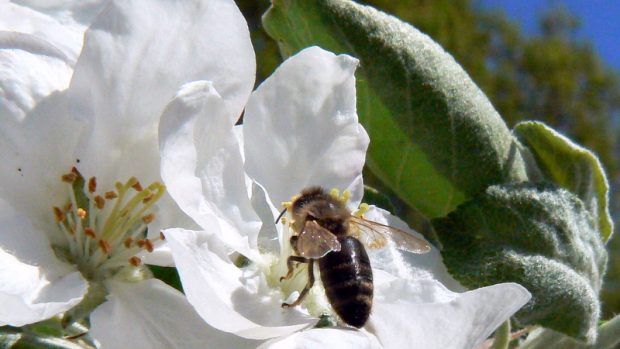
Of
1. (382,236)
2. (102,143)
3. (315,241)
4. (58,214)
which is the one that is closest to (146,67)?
(102,143)

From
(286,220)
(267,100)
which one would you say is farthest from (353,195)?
(267,100)

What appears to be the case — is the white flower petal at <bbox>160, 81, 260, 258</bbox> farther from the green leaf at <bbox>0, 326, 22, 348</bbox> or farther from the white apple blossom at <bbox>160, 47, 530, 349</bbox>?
the green leaf at <bbox>0, 326, 22, 348</bbox>

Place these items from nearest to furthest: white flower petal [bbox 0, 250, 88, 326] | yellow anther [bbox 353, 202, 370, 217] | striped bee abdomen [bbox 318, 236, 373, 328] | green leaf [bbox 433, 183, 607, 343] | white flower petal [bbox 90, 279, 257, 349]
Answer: white flower petal [bbox 0, 250, 88, 326] < white flower petal [bbox 90, 279, 257, 349] < striped bee abdomen [bbox 318, 236, 373, 328] < green leaf [bbox 433, 183, 607, 343] < yellow anther [bbox 353, 202, 370, 217]

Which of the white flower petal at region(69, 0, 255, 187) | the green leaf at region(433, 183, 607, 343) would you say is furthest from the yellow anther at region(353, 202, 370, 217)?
the white flower petal at region(69, 0, 255, 187)

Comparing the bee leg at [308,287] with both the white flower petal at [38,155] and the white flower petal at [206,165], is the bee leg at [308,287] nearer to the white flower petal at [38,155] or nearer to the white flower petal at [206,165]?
the white flower petal at [206,165]

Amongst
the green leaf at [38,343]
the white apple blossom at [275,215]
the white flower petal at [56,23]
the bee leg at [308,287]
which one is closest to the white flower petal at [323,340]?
the white apple blossom at [275,215]

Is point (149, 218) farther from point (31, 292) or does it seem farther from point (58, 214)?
point (31, 292)

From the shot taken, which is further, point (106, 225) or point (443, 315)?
point (106, 225)

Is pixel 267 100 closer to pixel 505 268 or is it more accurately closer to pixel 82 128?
pixel 82 128
